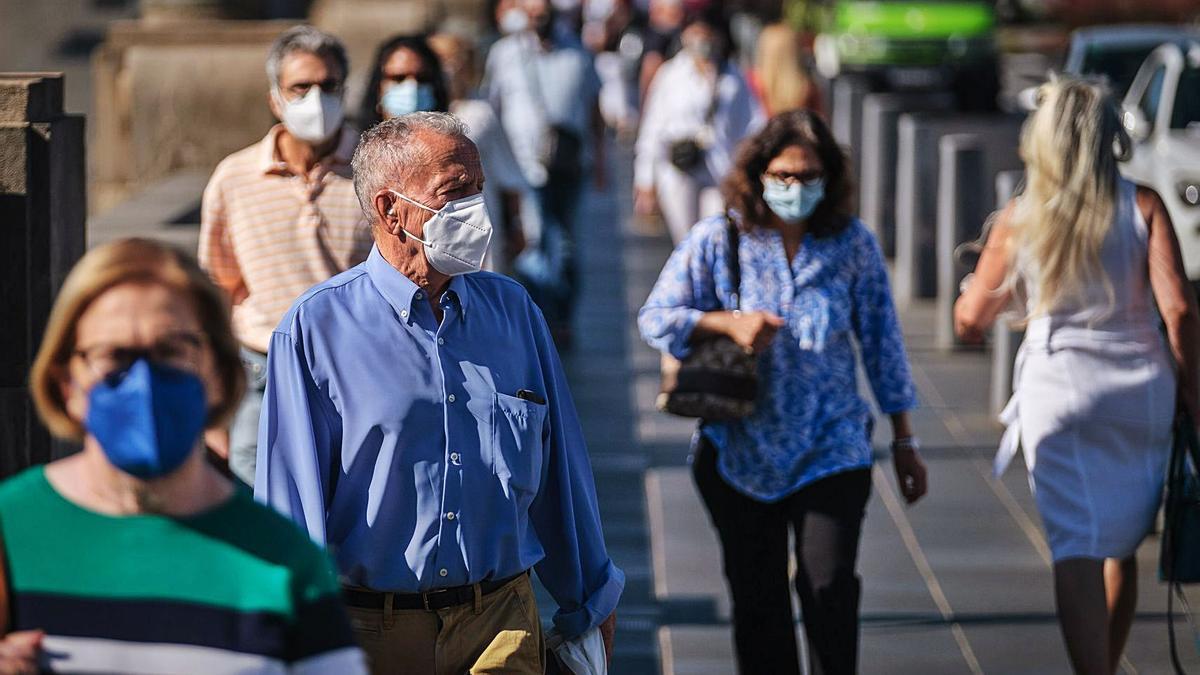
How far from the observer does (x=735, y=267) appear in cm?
534

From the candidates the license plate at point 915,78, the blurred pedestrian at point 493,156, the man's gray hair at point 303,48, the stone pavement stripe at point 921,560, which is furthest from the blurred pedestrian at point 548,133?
the license plate at point 915,78

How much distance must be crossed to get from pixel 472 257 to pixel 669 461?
17.4 ft

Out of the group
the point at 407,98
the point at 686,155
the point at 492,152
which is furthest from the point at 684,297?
the point at 686,155

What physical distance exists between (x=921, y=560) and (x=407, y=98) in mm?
2574

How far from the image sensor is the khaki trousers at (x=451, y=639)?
3.62 m

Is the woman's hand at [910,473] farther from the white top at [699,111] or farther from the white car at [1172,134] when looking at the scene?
the white car at [1172,134]

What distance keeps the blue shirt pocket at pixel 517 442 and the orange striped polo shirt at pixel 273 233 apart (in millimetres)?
1690

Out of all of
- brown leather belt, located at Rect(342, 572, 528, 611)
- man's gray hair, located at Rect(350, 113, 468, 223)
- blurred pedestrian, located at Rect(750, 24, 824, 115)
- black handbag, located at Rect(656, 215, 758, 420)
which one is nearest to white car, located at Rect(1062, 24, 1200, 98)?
blurred pedestrian, located at Rect(750, 24, 824, 115)

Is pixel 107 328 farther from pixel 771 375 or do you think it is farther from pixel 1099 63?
pixel 1099 63

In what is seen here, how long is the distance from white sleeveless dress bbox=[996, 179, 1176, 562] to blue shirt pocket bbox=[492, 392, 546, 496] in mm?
2046

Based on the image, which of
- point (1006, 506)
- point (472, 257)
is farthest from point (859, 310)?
point (1006, 506)

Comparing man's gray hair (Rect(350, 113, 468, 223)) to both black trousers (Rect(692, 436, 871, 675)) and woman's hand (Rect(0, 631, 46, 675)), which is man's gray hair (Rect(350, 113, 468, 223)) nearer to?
woman's hand (Rect(0, 631, 46, 675))

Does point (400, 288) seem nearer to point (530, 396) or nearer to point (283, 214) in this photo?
point (530, 396)

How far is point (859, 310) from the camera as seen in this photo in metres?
5.32
